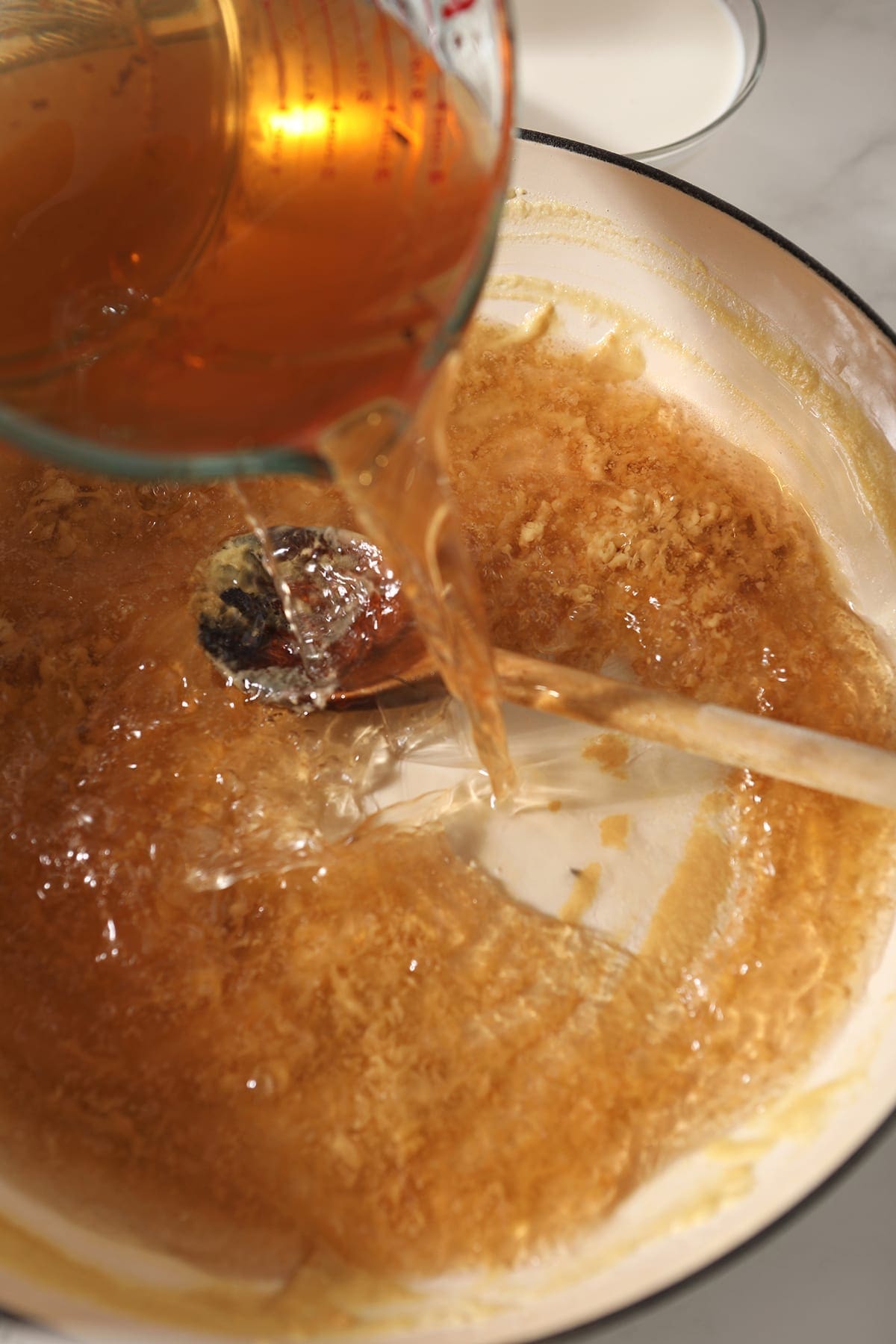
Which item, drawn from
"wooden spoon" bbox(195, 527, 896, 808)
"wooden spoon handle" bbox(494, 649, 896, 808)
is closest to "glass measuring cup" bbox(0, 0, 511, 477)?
"wooden spoon" bbox(195, 527, 896, 808)

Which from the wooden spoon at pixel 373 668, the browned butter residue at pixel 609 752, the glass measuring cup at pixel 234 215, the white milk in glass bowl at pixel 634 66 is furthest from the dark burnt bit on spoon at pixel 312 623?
the white milk in glass bowl at pixel 634 66

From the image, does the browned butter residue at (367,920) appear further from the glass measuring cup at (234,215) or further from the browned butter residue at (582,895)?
the glass measuring cup at (234,215)

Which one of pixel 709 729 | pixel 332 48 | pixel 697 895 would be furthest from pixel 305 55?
pixel 697 895

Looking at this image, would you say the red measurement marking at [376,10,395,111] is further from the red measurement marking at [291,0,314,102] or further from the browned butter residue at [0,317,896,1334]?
the browned butter residue at [0,317,896,1334]

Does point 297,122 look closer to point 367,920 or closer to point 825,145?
point 367,920

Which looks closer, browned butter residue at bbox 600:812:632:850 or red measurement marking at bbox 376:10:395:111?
red measurement marking at bbox 376:10:395:111

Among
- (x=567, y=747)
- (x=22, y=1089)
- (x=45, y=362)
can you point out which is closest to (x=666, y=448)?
(x=567, y=747)
